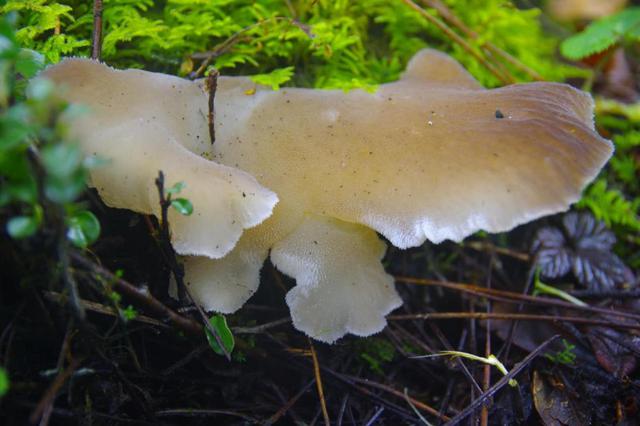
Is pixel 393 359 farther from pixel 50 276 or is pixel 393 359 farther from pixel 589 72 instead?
pixel 589 72

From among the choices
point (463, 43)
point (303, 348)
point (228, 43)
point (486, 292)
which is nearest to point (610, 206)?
point (486, 292)

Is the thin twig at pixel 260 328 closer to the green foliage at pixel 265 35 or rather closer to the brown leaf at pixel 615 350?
the green foliage at pixel 265 35

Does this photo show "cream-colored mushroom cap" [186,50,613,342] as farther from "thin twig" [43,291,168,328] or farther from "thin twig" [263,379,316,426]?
"thin twig" [263,379,316,426]

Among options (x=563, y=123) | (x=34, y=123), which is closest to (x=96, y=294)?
(x=34, y=123)

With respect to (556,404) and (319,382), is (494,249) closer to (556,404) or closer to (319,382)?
(556,404)

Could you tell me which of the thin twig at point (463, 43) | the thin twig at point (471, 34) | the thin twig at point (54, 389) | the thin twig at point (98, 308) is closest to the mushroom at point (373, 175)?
the thin twig at point (98, 308)
